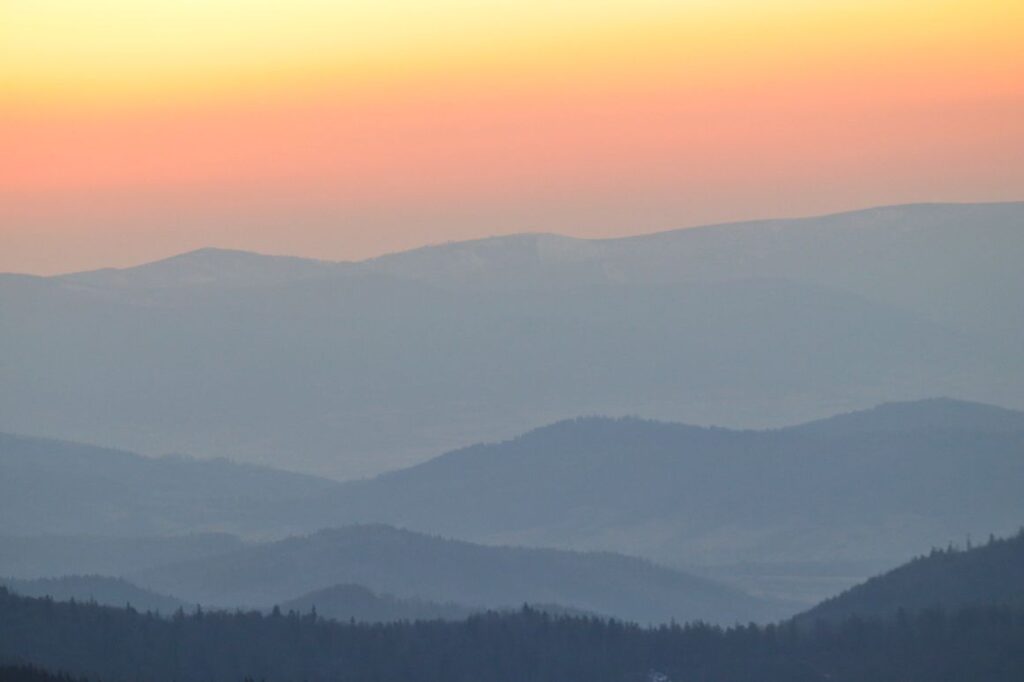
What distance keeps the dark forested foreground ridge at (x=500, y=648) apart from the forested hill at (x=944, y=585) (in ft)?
19.0

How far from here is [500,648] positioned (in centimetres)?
12719

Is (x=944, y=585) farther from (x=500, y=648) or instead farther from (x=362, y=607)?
(x=362, y=607)

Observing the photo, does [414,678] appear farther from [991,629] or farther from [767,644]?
[991,629]

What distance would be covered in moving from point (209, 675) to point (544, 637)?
62.6 ft

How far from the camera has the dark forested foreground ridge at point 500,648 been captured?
114m

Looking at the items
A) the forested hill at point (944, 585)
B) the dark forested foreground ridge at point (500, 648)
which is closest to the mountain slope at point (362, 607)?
the forested hill at point (944, 585)

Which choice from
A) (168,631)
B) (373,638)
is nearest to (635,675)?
(373,638)

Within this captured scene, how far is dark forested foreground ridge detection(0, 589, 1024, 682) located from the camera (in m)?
114

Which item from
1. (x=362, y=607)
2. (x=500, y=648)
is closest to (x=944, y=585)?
(x=500, y=648)

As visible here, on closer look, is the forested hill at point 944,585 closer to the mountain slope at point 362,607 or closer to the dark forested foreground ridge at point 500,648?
the dark forested foreground ridge at point 500,648

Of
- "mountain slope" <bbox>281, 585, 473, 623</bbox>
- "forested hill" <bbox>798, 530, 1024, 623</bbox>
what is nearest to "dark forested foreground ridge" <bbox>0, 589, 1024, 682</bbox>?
"forested hill" <bbox>798, 530, 1024, 623</bbox>

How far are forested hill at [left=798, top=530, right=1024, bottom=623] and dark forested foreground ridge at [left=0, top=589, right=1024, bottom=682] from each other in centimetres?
579

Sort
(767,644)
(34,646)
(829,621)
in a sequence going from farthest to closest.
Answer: (829,621) → (767,644) → (34,646)

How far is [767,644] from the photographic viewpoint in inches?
4855
